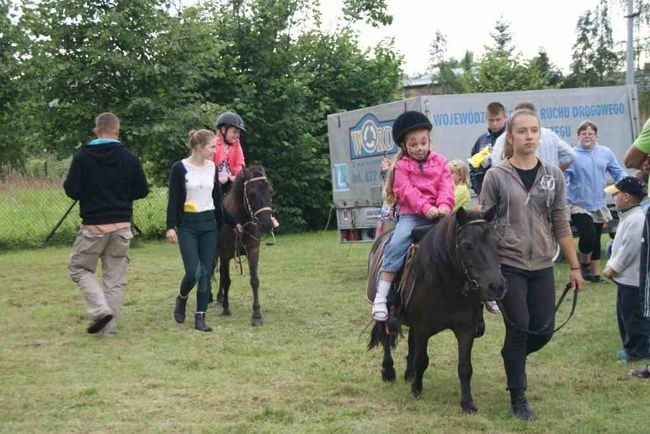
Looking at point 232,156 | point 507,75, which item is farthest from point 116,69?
point 507,75

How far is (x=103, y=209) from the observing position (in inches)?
333

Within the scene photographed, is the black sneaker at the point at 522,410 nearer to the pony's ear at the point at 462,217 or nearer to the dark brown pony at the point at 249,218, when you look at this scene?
the pony's ear at the point at 462,217

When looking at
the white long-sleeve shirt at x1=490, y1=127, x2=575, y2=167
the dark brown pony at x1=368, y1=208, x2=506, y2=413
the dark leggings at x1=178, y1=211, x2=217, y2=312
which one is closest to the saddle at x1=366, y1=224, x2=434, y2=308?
the dark brown pony at x1=368, y1=208, x2=506, y2=413

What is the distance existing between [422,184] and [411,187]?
0.10 metres

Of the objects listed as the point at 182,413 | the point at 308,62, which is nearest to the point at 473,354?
the point at 182,413

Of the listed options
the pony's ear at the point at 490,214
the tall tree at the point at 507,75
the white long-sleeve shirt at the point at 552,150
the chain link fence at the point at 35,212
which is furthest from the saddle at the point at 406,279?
the tall tree at the point at 507,75

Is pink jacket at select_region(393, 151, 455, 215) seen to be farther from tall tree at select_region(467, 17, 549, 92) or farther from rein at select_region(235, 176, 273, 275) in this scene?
tall tree at select_region(467, 17, 549, 92)

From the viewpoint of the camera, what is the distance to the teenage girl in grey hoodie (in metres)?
5.30

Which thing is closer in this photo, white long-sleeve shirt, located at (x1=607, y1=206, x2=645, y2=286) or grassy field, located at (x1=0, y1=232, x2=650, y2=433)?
grassy field, located at (x1=0, y1=232, x2=650, y2=433)

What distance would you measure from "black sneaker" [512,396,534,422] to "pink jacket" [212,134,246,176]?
17.3 feet

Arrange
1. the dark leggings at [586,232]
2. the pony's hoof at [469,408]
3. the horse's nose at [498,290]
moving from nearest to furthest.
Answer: the horse's nose at [498,290] < the pony's hoof at [469,408] < the dark leggings at [586,232]

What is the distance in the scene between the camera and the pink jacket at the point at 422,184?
5.99 meters

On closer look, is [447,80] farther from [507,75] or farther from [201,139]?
[201,139]

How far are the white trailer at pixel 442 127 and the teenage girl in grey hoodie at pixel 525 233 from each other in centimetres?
697
